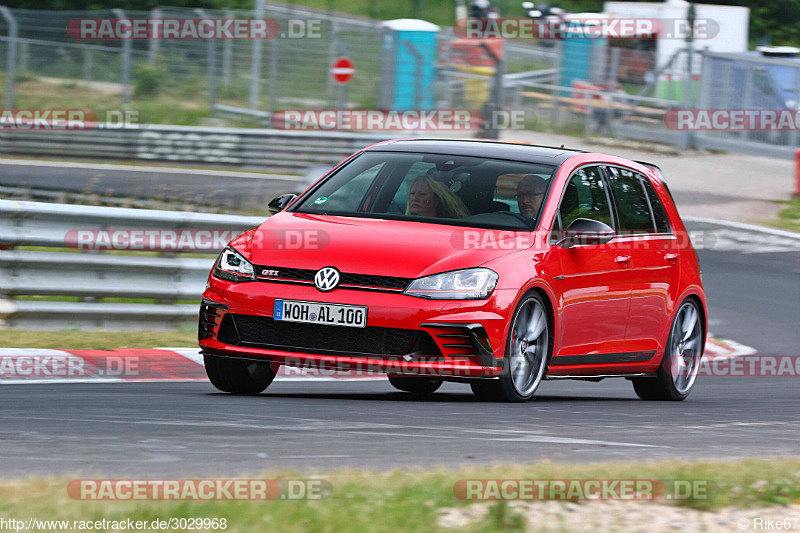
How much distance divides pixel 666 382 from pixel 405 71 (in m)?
19.1

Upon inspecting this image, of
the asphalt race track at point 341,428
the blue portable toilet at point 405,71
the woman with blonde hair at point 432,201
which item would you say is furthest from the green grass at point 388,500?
the blue portable toilet at point 405,71

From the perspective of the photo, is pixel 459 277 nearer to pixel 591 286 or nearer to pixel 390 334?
pixel 390 334

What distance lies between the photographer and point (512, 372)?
7.55m

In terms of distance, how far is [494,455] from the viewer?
219 inches

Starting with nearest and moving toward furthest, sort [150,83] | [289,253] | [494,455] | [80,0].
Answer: [494,455], [289,253], [150,83], [80,0]

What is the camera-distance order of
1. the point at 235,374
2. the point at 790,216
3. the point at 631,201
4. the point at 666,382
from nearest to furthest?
the point at 235,374 < the point at 631,201 < the point at 666,382 < the point at 790,216

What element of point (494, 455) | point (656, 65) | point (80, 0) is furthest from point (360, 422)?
point (80, 0)

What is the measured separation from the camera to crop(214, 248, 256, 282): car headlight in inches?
294

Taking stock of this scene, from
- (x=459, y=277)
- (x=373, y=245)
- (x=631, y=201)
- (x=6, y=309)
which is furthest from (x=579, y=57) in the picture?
(x=459, y=277)

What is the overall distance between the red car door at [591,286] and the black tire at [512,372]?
109mm

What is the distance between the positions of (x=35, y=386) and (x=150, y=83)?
63.6 feet

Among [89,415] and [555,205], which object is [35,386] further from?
[555,205]

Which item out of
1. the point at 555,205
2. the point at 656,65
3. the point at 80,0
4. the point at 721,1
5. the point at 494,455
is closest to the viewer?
the point at 494,455

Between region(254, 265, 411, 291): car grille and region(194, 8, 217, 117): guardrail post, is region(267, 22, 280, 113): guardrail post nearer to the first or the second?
region(194, 8, 217, 117): guardrail post
